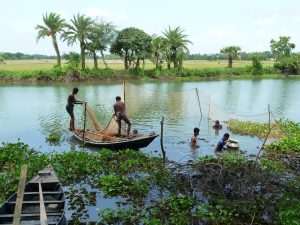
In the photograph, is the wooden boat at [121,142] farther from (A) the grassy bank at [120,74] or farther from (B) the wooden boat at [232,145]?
(A) the grassy bank at [120,74]

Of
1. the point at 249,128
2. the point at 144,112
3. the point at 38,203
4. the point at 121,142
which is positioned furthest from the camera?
the point at 144,112

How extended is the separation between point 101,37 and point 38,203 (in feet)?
163

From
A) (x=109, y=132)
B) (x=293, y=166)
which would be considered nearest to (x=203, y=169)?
(x=293, y=166)

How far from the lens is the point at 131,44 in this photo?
55125 mm

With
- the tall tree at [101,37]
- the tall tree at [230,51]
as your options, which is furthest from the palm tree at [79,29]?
the tall tree at [230,51]

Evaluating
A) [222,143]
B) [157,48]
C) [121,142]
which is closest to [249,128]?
[222,143]

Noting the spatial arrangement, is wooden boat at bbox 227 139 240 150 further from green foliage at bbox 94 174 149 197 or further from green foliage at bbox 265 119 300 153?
green foliage at bbox 94 174 149 197

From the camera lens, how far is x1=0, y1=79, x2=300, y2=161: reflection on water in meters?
18.1

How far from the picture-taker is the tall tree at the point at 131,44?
55250 millimetres

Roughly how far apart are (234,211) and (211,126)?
41.7ft

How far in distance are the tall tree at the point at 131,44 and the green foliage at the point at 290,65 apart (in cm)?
2490

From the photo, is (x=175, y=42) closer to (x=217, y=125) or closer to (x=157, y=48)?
(x=157, y=48)

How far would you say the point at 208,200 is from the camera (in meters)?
10.4

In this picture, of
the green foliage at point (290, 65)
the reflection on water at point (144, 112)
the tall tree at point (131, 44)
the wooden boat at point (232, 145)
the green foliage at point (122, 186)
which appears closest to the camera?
the green foliage at point (122, 186)
